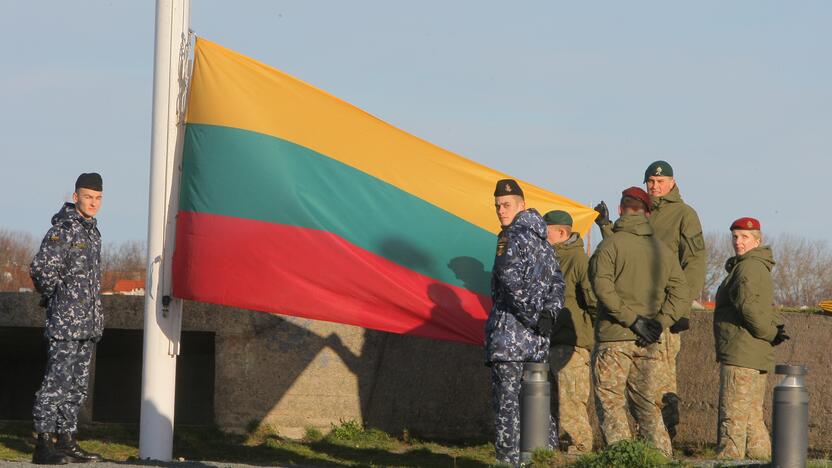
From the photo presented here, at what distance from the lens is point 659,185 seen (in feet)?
29.3

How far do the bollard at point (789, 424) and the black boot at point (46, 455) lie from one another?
4456 mm

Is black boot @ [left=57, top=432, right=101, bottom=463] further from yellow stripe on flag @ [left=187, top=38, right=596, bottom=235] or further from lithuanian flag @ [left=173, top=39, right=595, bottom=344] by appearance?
yellow stripe on flag @ [left=187, top=38, right=596, bottom=235]

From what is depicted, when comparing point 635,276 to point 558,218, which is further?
point 558,218

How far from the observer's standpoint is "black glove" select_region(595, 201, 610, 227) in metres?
9.74

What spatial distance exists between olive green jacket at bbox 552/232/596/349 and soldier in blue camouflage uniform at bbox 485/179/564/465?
5.40 ft

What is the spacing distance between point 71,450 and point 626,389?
367 centimetres

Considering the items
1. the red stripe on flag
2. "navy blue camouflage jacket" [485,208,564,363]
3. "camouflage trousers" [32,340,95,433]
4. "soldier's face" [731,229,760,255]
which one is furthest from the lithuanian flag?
"soldier's face" [731,229,760,255]

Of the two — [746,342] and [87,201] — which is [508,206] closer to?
[746,342]

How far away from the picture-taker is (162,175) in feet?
28.5

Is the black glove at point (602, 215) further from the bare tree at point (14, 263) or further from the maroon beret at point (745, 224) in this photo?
the bare tree at point (14, 263)

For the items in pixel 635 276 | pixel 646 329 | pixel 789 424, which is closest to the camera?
pixel 789 424

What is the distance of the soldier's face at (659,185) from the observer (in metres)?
8.93

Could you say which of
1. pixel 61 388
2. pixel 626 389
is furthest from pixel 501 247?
pixel 61 388

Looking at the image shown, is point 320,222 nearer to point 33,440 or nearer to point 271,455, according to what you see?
point 271,455
